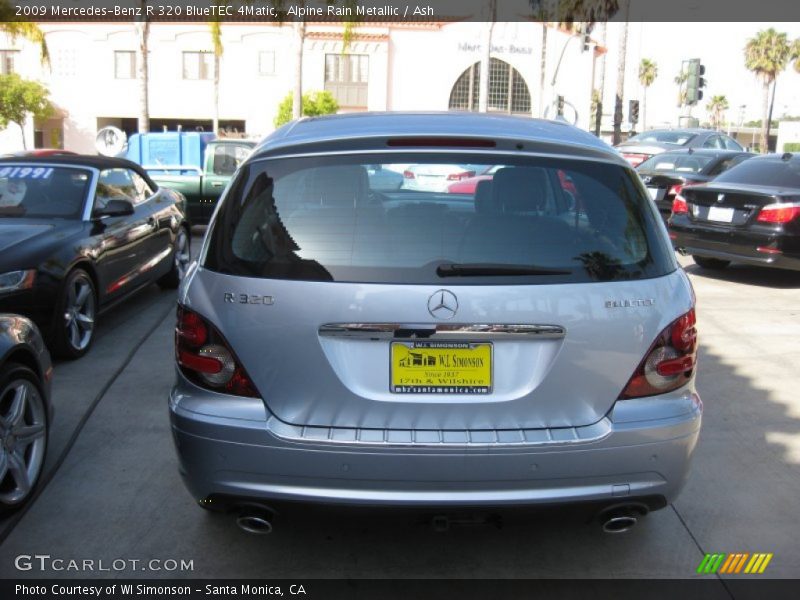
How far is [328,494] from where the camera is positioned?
115 inches

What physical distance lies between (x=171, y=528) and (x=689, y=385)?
2317 mm

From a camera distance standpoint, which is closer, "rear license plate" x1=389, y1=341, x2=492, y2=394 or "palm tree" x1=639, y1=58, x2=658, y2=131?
"rear license plate" x1=389, y1=341, x2=492, y2=394

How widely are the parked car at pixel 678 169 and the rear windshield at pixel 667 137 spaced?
5.32 meters

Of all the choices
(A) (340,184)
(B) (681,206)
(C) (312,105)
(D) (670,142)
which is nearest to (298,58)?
(C) (312,105)

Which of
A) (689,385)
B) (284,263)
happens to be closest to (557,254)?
(689,385)

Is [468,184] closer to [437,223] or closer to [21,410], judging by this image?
[437,223]

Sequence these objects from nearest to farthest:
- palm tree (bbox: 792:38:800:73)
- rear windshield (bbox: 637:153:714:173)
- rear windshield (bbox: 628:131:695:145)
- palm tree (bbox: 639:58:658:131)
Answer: rear windshield (bbox: 637:153:714:173) → rear windshield (bbox: 628:131:695:145) → palm tree (bbox: 792:38:800:73) → palm tree (bbox: 639:58:658:131)

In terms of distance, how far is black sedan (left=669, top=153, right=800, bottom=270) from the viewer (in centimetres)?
983

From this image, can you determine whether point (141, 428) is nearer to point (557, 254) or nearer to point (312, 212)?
point (312, 212)

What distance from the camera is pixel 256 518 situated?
305cm

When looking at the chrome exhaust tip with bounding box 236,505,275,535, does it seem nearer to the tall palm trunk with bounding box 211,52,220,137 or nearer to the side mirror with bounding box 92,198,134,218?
the side mirror with bounding box 92,198,134,218

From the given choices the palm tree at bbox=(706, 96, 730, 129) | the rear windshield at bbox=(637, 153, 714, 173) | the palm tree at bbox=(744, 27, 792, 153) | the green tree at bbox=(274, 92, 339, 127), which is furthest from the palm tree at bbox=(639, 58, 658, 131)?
the rear windshield at bbox=(637, 153, 714, 173)

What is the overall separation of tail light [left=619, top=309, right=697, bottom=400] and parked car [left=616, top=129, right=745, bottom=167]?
1582 cm

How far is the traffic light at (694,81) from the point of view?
71.6 feet
